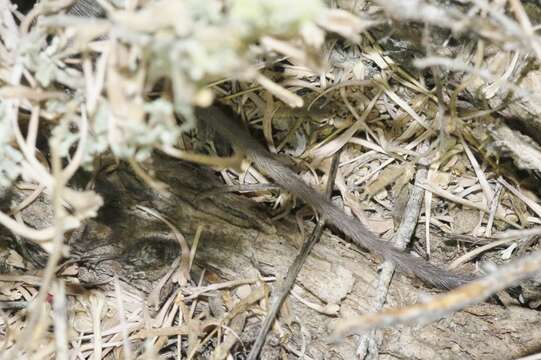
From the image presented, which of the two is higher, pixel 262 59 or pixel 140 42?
pixel 140 42

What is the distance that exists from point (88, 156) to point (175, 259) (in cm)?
44

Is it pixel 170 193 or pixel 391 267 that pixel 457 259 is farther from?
pixel 170 193

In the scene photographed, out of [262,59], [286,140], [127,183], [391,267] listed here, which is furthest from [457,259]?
[127,183]

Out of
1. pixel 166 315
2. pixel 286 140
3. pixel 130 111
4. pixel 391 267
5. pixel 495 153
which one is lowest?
pixel 166 315

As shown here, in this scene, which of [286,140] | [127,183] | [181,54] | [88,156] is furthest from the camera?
A: [286,140]

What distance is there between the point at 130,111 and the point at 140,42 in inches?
2.9

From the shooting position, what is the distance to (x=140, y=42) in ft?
1.85

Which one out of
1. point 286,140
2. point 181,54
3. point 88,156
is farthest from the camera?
point 286,140

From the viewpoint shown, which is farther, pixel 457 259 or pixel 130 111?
pixel 457 259

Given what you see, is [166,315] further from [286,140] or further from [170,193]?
[286,140]

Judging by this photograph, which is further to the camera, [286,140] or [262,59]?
[286,140]

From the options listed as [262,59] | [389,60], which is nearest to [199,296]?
[262,59]

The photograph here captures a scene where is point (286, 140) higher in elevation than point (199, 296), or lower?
higher

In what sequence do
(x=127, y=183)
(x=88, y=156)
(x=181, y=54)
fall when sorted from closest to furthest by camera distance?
(x=181, y=54) → (x=88, y=156) → (x=127, y=183)
